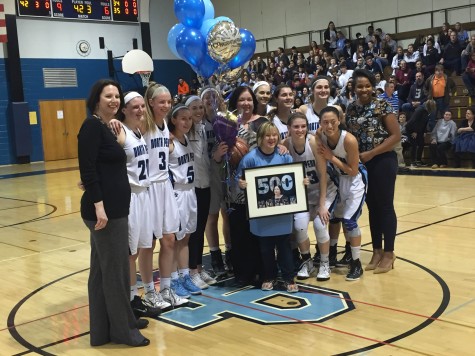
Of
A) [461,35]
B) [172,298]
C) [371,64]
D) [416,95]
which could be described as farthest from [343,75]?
[172,298]

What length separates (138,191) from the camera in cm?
403

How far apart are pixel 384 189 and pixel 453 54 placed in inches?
415

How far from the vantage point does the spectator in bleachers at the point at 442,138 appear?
11609 millimetres

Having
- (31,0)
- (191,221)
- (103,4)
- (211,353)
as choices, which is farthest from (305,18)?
(211,353)

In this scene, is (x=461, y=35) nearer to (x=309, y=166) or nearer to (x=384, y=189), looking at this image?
(x=384, y=189)

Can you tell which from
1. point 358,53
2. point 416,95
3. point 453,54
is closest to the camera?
point 416,95

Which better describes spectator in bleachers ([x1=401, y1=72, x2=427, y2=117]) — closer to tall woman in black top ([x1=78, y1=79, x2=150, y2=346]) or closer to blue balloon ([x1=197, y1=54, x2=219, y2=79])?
blue balloon ([x1=197, y1=54, x2=219, y2=79])

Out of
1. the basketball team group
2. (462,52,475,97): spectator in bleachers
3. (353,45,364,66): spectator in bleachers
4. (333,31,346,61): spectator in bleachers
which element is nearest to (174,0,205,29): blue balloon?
the basketball team group

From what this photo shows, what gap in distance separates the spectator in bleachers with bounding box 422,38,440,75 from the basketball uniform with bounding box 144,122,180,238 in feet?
37.6

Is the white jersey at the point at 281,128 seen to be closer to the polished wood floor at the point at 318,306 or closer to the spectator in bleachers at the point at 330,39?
the polished wood floor at the point at 318,306

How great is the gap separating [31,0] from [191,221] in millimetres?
15563

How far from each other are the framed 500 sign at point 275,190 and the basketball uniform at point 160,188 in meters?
0.62

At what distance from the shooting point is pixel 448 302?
414 cm

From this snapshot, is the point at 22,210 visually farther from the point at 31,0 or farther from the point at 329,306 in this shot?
the point at 31,0
